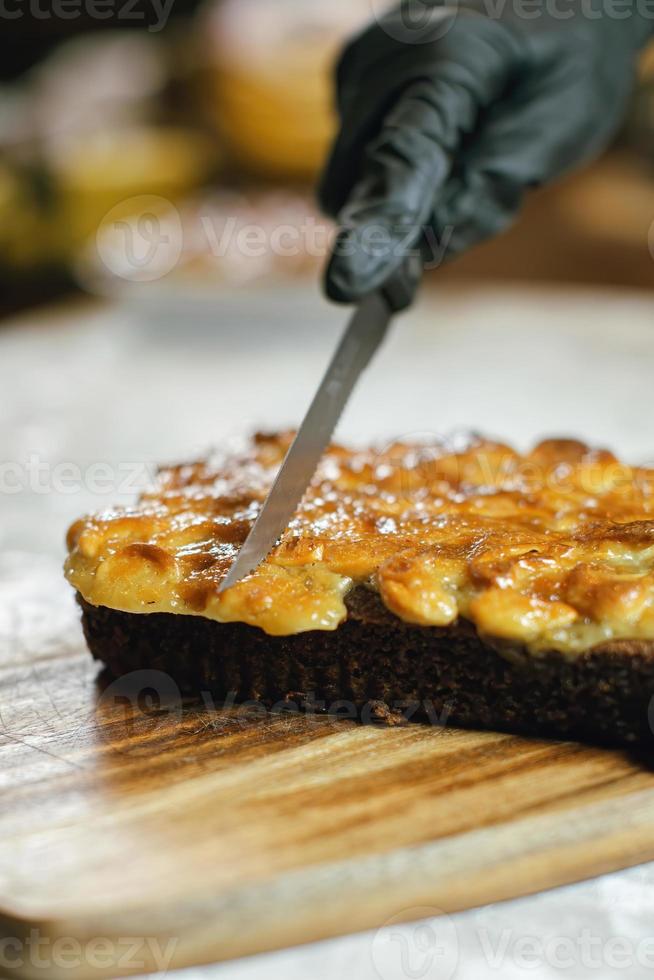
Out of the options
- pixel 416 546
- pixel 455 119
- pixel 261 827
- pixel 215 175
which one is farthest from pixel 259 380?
pixel 215 175

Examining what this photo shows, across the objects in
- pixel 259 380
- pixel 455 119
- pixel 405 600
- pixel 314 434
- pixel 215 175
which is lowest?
pixel 405 600

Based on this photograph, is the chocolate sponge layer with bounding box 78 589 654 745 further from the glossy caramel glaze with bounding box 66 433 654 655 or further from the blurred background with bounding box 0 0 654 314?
the blurred background with bounding box 0 0 654 314

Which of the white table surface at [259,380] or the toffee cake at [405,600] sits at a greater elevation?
the white table surface at [259,380]

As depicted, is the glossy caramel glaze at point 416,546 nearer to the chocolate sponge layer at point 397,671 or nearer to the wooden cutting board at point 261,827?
the chocolate sponge layer at point 397,671

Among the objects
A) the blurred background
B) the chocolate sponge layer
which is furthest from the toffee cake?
the blurred background

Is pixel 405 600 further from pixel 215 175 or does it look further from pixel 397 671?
pixel 215 175

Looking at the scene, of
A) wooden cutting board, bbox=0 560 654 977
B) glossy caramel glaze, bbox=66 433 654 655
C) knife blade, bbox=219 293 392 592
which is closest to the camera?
wooden cutting board, bbox=0 560 654 977

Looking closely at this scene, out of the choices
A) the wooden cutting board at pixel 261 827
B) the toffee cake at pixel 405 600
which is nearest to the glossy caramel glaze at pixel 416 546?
the toffee cake at pixel 405 600
